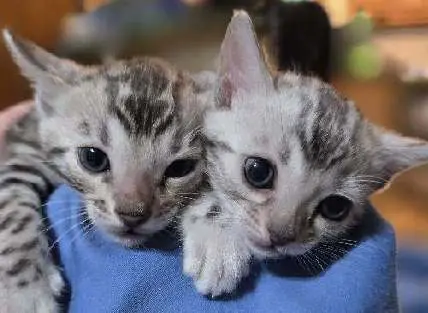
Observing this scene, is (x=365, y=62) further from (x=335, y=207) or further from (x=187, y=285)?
(x=187, y=285)

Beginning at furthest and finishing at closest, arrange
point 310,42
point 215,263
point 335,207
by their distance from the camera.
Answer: point 310,42 < point 335,207 < point 215,263

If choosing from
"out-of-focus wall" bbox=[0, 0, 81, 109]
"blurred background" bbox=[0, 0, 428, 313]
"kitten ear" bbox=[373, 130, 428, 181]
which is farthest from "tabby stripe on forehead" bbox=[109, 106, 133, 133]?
"out-of-focus wall" bbox=[0, 0, 81, 109]

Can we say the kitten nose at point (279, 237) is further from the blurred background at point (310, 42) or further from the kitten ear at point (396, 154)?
the blurred background at point (310, 42)

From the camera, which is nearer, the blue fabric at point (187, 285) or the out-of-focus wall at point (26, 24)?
the blue fabric at point (187, 285)

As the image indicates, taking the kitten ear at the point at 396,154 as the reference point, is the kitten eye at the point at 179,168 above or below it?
above

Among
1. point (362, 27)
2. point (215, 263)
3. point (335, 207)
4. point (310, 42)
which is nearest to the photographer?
point (215, 263)

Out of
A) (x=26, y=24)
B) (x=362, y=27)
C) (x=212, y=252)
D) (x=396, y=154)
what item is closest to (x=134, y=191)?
(x=212, y=252)

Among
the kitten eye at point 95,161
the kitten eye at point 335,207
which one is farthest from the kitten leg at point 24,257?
the kitten eye at point 335,207
